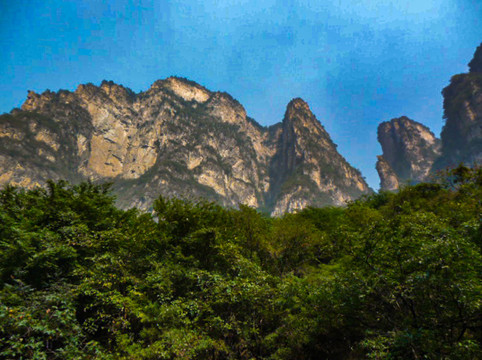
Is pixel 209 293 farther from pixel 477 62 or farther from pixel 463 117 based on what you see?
pixel 477 62

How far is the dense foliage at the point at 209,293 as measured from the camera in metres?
5.41

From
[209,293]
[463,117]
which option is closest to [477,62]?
[463,117]

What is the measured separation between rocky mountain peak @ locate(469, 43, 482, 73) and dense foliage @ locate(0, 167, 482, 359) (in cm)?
23145

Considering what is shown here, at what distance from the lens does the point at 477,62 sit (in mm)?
163250

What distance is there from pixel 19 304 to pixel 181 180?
578 ft

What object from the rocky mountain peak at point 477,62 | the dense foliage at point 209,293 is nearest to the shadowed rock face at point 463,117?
the rocky mountain peak at point 477,62

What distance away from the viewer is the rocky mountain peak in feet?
531

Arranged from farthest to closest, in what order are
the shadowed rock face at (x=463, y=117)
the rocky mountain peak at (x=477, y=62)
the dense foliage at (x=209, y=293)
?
the rocky mountain peak at (x=477, y=62), the shadowed rock face at (x=463, y=117), the dense foliage at (x=209, y=293)

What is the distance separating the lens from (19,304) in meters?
6.34

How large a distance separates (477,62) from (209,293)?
243561mm

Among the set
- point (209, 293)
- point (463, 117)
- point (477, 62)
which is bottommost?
point (209, 293)

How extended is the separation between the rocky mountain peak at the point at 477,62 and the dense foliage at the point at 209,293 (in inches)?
9112

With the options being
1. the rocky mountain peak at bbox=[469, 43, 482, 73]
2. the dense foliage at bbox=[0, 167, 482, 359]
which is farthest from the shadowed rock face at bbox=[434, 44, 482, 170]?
the dense foliage at bbox=[0, 167, 482, 359]

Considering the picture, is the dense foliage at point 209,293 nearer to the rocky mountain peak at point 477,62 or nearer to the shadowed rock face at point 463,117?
the shadowed rock face at point 463,117
